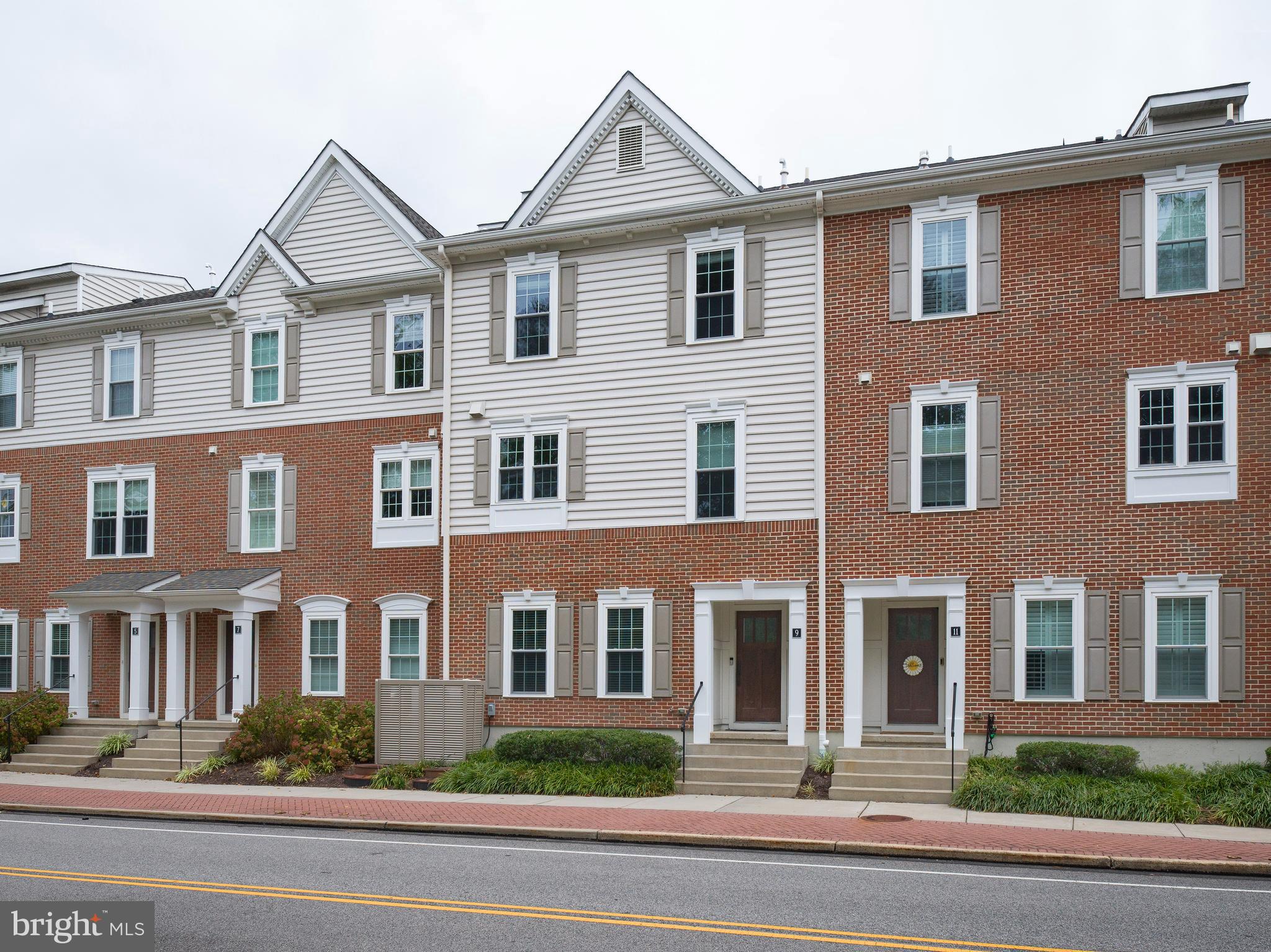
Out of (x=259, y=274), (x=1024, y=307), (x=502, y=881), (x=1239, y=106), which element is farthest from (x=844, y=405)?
(x=259, y=274)

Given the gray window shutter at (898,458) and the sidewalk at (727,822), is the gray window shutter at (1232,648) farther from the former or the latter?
the gray window shutter at (898,458)

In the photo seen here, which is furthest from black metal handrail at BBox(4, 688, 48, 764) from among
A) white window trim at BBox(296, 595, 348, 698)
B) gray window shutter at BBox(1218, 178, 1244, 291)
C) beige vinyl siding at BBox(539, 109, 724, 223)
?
gray window shutter at BBox(1218, 178, 1244, 291)

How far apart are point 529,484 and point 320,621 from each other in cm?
561

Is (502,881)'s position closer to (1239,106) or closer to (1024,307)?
(1024,307)

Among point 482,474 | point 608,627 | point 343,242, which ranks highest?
point 343,242

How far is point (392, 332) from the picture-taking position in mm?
24562

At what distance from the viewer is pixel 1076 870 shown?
12898 millimetres

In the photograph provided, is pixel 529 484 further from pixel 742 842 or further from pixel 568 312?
pixel 742 842

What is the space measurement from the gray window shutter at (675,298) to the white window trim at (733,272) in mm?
68

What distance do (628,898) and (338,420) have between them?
15.8 m

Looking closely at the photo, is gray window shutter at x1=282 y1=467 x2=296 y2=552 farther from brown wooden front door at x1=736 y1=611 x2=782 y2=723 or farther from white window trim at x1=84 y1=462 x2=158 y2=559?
brown wooden front door at x1=736 y1=611 x2=782 y2=723

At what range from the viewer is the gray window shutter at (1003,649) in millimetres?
18875

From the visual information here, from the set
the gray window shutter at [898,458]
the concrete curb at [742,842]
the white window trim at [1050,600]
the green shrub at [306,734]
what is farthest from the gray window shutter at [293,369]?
the white window trim at [1050,600]

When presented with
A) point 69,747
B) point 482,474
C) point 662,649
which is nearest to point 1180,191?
point 662,649
